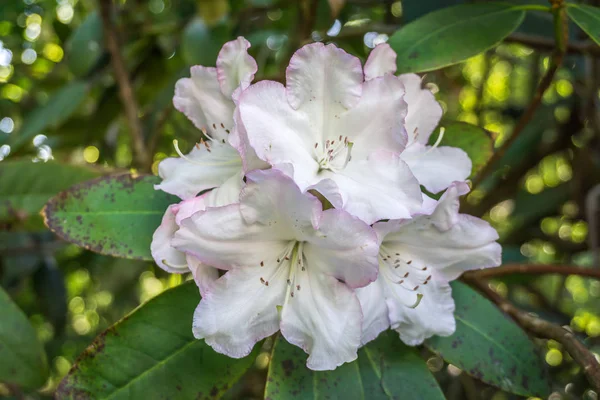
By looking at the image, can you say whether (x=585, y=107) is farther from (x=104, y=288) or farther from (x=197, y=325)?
(x=104, y=288)

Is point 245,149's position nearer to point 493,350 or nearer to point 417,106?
point 417,106

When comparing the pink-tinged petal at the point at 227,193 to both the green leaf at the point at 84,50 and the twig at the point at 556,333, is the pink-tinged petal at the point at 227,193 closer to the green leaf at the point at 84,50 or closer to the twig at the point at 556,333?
the twig at the point at 556,333

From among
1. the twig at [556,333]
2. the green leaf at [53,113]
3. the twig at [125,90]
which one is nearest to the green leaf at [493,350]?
the twig at [556,333]

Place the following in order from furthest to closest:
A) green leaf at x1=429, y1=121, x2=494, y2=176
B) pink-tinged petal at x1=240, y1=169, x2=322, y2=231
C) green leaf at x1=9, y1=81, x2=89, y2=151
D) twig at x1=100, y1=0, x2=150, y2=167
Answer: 1. green leaf at x1=9, y1=81, x2=89, y2=151
2. twig at x1=100, y1=0, x2=150, y2=167
3. green leaf at x1=429, y1=121, x2=494, y2=176
4. pink-tinged petal at x1=240, y1=169, x2=322, y2=231

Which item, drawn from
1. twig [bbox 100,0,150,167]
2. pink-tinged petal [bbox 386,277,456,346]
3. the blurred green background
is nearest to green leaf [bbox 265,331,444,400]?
pink-tinged petal [bbox 386,277,456,346]

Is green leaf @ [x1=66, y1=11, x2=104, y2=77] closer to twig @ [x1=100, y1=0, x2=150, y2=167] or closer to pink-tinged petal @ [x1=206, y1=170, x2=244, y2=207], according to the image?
twig @ [x1=100, y1=0, x2=150, y2=167]

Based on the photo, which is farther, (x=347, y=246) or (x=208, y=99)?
(x=208, y=99)

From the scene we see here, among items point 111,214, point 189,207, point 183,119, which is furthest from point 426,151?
point 183,119
